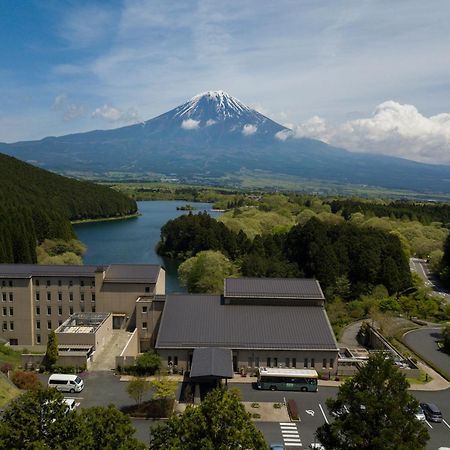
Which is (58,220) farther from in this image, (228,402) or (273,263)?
(228,402)

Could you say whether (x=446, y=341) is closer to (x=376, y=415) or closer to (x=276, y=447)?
(x=276, y=447)

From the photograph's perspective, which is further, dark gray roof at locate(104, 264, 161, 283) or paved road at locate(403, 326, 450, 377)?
dark gray roof at locate(104, 264, 161, 283)

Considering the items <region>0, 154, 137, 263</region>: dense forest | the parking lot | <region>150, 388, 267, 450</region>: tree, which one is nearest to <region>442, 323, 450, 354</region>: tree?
the parking lot

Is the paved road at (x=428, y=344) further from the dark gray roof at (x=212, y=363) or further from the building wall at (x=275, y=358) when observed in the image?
the dark gray roof at (x=212, y=363)

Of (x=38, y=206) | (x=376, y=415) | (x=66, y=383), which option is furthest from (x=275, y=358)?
(x=38, y=206)

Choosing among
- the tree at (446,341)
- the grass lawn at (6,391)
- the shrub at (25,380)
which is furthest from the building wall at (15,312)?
the tree at (446,341)

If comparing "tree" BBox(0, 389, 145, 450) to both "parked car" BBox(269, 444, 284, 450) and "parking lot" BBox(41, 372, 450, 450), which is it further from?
"parked car" BBox(269, 444, 284, 450)
